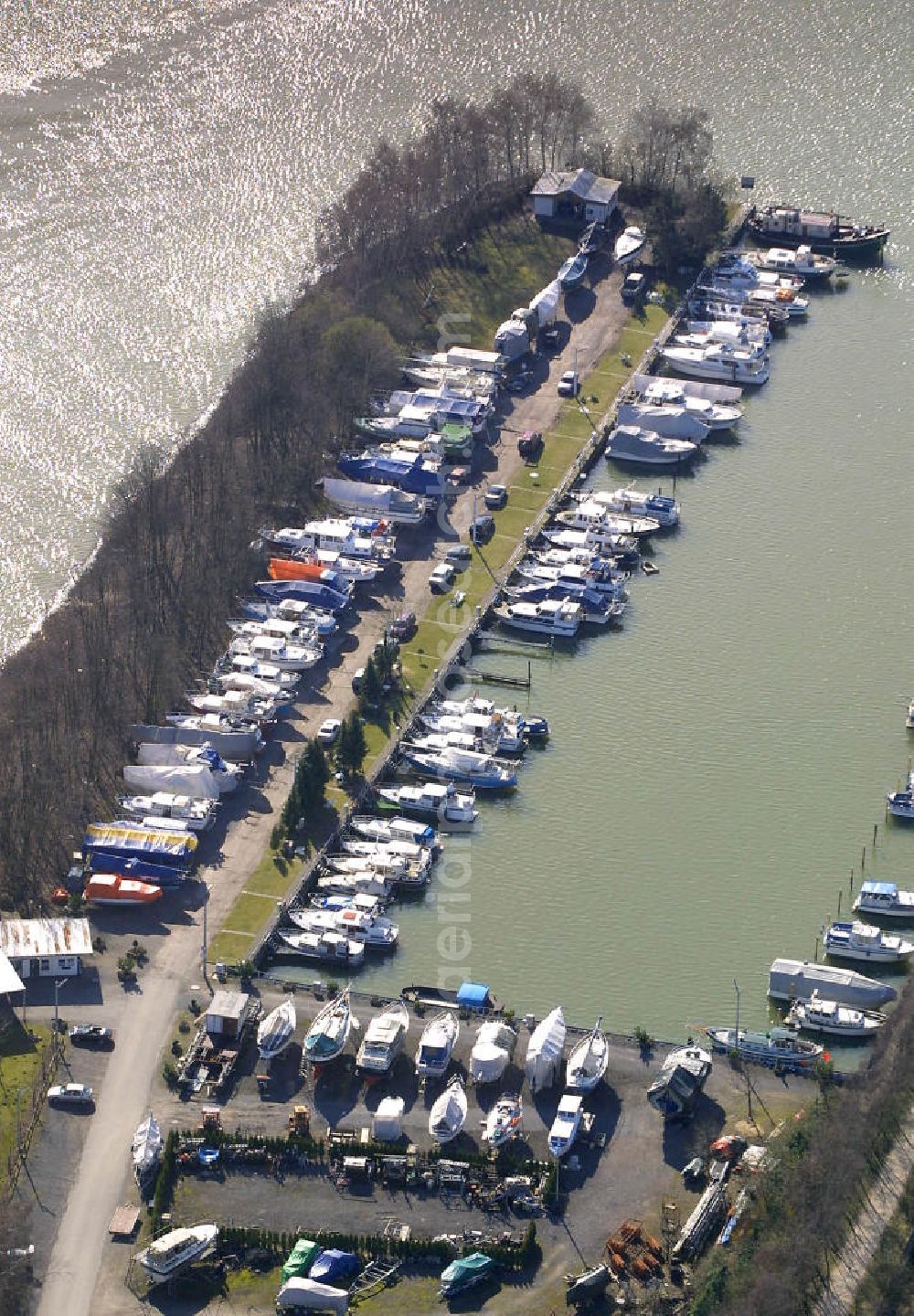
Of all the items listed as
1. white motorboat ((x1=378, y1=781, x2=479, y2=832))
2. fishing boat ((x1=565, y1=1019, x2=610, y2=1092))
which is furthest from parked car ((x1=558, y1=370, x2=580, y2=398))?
fishing boat ((x1=565, y1=1019, x2=610, y2=1092))

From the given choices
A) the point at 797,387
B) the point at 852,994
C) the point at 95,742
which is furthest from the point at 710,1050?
the point at 797,387

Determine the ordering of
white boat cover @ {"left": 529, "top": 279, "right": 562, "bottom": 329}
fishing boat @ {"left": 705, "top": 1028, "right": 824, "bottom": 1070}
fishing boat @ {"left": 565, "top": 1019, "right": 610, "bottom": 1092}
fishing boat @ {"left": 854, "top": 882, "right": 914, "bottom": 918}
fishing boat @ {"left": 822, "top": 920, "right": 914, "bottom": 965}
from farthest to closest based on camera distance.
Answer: white boat cover @ {"left": 529, "top": 279, "right": 562, "bottom": 329} → fishing boat @ {"left": 854, "top": 882, "right": 914, "bottom": 918} → fishing boat @ {"left": 822, "top": 920, "right": 914, "bottom": 965} → fishing boat @ {"left": 705, "top": 1028, "right": 824, "bottom": 1070} → fishing boat @ {"left": 565, "top": 1019, "right": 610, "bottom": 1092}

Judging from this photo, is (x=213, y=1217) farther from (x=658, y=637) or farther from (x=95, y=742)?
(x=658, y=637)

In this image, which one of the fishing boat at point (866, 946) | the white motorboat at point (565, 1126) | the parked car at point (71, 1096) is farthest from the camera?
the fishing boat at point (866, 946)

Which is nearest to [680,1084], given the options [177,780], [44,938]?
[44,938]

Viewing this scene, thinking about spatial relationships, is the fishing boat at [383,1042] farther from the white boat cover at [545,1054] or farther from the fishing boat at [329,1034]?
the white boat cover at [545,1054]

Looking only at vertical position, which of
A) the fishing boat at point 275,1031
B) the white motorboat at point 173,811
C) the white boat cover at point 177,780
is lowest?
the fishing boat at point 275,1031

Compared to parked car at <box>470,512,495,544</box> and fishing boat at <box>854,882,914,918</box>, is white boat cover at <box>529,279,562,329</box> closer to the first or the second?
parked car at <box>470,512,495,544</box>

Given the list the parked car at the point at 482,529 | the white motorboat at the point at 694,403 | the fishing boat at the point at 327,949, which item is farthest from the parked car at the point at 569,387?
the fishing boat at the point at 327,949
